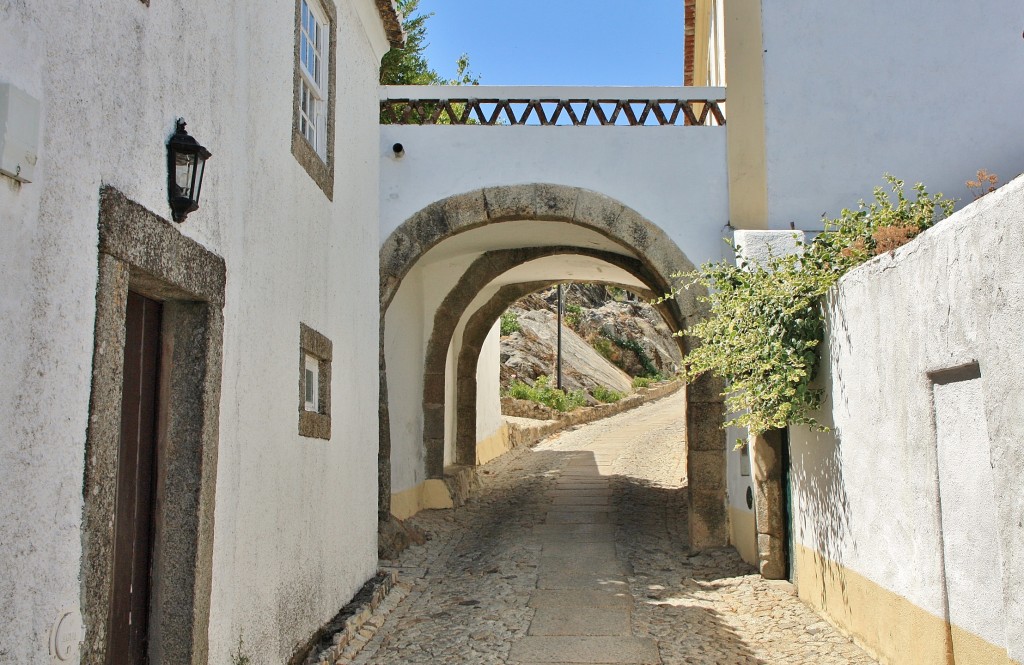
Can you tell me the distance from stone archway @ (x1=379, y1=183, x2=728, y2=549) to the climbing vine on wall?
5.92ft

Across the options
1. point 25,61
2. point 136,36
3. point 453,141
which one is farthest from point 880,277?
point 453,141

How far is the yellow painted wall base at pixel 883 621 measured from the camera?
12.6 ft

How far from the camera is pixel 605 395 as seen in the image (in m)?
25.1

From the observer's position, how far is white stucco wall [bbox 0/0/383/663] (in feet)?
8.36

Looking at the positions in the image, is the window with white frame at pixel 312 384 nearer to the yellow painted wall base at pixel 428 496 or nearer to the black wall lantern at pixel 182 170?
the black wall lantern at pixel 182 170

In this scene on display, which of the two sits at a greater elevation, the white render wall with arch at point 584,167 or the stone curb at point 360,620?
the white render wall with arch at point 584,167

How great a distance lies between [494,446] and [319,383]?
32.3ft

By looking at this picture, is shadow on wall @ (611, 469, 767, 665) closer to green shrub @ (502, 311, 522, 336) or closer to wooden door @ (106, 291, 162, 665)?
wooden door @ (106, 291, 162, 665)

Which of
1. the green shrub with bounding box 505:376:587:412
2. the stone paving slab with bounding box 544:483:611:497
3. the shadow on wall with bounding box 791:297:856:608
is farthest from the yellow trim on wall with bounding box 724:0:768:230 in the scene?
the green shrub with bounding box 505:376:587:412

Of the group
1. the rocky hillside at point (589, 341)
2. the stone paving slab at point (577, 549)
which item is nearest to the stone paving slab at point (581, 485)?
the stone paving slab at point (577, 549)

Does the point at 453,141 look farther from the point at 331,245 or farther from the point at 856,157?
the point at 856,157

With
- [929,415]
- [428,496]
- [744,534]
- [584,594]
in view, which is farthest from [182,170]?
[428,496]

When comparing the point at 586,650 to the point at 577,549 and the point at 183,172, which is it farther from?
the point at 183,172

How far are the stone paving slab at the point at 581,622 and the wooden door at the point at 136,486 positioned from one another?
297cm
